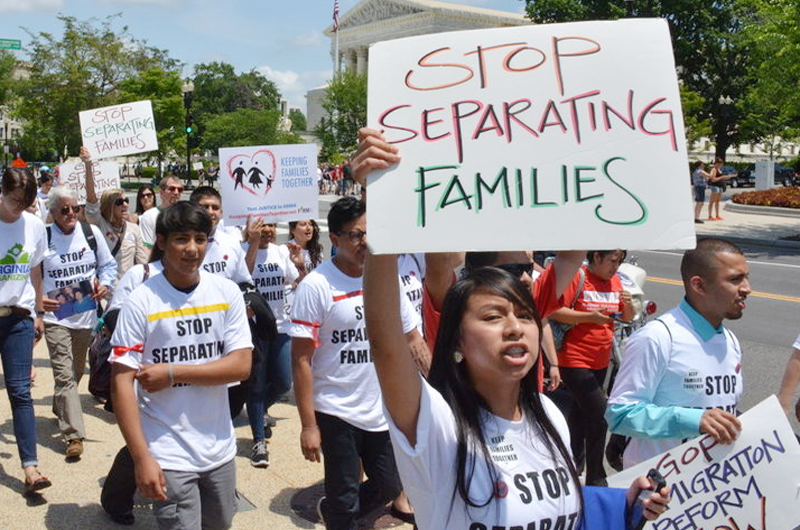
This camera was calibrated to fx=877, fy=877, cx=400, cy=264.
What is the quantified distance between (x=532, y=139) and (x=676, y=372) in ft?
4.66

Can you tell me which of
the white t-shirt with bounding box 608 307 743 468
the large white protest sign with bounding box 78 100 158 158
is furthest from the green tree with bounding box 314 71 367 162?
the white t-shirt with bounding box 608 307 743 468

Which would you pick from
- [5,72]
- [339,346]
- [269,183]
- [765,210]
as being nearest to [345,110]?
[5,72]

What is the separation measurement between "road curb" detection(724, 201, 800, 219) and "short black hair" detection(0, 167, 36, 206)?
2503 cm

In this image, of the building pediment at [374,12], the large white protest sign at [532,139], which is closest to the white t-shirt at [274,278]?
the large white protest sign at [532,139]

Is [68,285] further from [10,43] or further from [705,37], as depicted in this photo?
[705,37]

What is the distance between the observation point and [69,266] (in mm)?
6035

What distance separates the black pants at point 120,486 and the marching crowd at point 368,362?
1 centimetres

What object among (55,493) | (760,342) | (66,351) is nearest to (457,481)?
(55,493)

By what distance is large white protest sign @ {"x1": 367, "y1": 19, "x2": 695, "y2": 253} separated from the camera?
2072 mm

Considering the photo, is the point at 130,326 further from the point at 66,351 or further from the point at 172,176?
the point at 172,176

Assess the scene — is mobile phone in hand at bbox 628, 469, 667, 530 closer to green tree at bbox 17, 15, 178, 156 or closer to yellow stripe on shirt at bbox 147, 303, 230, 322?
yellow stripe on shirt at bbox 147, 303, 230, 322

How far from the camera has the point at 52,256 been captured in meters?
5.98

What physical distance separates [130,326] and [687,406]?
2.17 m

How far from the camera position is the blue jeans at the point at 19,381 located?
16.4 feet
